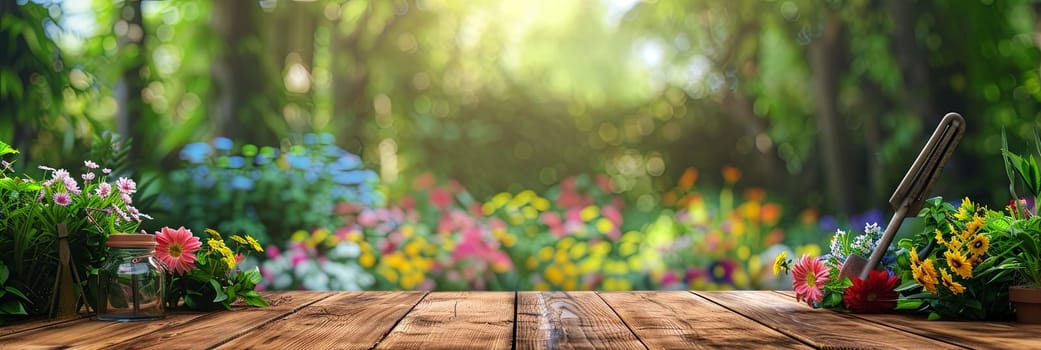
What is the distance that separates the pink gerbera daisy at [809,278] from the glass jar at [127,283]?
1.22 m

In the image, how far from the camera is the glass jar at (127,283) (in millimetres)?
1685

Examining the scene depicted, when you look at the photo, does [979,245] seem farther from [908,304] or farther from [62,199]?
[62,199]

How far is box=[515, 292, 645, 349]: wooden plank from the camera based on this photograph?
135 cm

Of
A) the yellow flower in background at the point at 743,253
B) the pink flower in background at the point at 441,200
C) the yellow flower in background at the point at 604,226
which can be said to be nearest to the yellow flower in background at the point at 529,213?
the yellow flower in background at the point at 604,226

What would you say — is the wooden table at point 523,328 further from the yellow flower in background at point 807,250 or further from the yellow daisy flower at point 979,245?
the yellow flower in background at point 807,250

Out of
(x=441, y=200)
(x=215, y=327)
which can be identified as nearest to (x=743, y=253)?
(x=441, y=200)

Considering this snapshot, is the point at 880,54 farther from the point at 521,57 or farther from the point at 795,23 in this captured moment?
the point at 521,57

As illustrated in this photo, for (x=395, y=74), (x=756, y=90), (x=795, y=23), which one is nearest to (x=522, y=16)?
(x=395, y=74)

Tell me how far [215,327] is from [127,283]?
25 centimetres

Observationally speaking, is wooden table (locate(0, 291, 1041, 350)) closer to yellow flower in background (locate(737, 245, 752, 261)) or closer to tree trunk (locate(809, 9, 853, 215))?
yellow flower in background (locate(737, 245, 752, 261))

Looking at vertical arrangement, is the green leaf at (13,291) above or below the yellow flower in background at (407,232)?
below

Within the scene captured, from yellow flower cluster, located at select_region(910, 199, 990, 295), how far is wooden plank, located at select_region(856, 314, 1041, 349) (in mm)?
71

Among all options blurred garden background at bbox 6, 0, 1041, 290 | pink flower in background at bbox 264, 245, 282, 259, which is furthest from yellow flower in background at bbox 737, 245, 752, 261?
pink flower in background at bbox 264, 245, 282, 259

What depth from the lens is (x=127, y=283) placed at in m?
1.69
